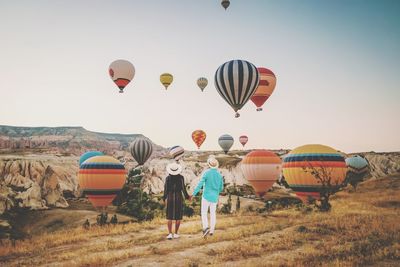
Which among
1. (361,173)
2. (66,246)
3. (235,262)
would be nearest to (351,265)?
(235,262)

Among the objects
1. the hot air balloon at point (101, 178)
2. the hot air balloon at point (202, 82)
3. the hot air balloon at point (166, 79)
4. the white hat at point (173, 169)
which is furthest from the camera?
the hot air balloon at point (202, 82)

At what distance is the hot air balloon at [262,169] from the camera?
21.1m

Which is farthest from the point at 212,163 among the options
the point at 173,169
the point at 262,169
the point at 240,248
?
the point at 262,169

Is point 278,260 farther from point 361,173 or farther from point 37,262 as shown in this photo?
point 361,173

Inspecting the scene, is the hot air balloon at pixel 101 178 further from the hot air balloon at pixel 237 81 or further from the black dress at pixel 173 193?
the hot air balloon at pixel 237 81

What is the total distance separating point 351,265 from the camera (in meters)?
7.10

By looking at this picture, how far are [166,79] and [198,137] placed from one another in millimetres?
14076

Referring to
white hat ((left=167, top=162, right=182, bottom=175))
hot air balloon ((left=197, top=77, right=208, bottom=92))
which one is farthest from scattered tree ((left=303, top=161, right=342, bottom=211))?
hot air balloon ((left=197, top=77, right=208, bottom=92))

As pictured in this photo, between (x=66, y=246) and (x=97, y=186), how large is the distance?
563 cm

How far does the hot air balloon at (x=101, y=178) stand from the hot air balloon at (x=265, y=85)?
1289 cm

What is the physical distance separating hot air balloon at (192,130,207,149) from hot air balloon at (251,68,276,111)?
2511cm

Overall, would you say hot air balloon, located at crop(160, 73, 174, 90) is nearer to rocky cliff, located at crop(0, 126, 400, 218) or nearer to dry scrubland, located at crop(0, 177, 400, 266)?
rocky cliff, located at crop(0, 126, 400, 218)

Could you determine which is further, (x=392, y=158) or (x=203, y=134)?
(x=392, y=158)

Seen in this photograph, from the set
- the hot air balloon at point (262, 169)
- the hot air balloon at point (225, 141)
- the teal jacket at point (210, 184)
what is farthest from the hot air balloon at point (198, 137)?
the teal jacket at point (210, 184)
